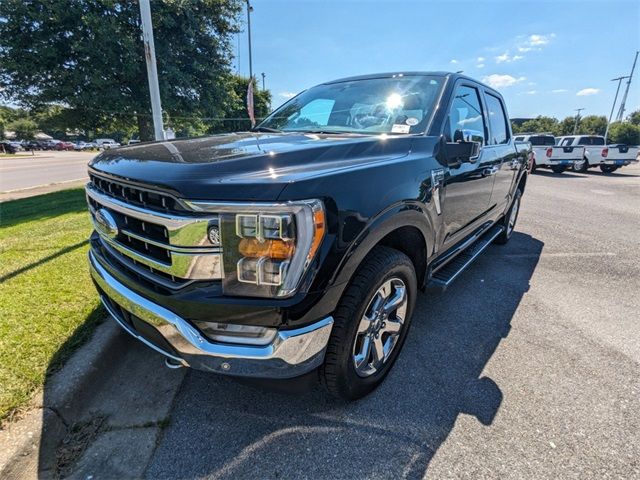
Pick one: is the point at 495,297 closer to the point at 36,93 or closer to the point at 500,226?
the point at 500,226

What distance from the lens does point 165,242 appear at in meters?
1.61

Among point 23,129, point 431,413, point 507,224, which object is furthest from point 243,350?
point 23,129

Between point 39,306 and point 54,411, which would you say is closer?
point 54,411

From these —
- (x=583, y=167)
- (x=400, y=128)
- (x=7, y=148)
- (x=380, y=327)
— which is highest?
(x=400, y=128)

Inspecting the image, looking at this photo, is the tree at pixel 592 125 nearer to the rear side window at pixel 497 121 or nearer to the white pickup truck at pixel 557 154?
the white pickup truck at pixel 557 154

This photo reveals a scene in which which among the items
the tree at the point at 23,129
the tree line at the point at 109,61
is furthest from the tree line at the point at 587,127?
the tree at the point at 23,129

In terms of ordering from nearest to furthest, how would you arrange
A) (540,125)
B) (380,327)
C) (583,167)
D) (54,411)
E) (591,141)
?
(54,411), (380,327), (583,167), (591,141), (540,125)

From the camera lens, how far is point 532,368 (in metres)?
2.51

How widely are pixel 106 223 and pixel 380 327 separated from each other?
163 cm

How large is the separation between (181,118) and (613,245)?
12.9 metres

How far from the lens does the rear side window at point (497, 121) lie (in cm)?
391

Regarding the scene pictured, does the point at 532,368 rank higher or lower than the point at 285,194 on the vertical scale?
lower

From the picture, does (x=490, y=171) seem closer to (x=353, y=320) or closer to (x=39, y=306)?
(x=353, y=320)

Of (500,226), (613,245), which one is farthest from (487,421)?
(613,245)
